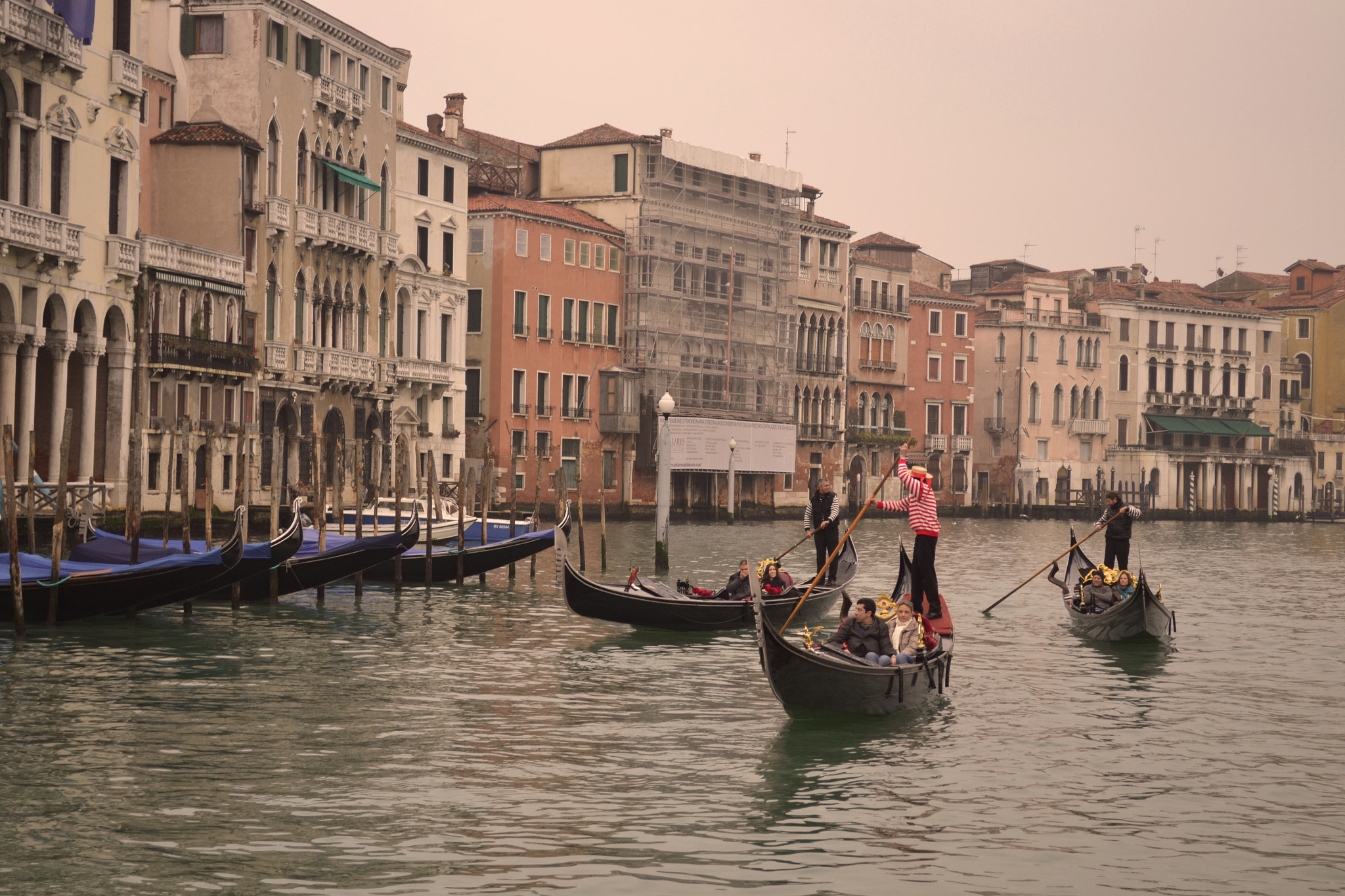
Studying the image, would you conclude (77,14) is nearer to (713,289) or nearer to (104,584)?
(104,584)

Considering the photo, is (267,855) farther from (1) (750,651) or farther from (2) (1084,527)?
(2) (1084,527)

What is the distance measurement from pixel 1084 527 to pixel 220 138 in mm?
36865

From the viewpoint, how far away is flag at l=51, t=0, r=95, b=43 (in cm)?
2375

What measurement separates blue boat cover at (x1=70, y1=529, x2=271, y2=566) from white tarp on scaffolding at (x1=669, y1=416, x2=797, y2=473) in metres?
30.0

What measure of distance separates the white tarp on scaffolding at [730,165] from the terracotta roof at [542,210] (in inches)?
109

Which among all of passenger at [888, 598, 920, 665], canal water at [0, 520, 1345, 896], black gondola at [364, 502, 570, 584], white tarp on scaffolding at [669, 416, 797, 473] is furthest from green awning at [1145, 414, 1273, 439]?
passenger at [888, 598, 920, 665]

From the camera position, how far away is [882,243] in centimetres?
6284

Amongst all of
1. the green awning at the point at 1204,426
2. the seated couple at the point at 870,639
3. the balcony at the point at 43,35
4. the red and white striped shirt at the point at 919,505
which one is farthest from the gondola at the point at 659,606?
the green awning at the point at 1204,426

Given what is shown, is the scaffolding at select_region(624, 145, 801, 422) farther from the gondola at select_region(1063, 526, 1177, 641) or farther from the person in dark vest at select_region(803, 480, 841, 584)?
the gondola at select_region(1063, 526, 1177, 641)

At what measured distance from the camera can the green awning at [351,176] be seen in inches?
1390

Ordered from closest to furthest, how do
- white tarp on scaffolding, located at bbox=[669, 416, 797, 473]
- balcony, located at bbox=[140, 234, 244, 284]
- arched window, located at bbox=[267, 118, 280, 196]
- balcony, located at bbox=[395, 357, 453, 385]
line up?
1. balcony, located at bbox=[140, 234, 244, 284]
2. arched window, located at bbox=[267, 118, 280, 196]
3. balcony, located at bbox=[395, 357, 453, 385]
4. white tarp on scaffolding, located at bbox=[669, 416, 797, 473]

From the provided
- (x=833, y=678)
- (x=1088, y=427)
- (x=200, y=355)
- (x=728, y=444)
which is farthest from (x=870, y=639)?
(x=1088, y=427)

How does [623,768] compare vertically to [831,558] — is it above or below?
below

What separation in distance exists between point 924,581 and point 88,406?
14.7 meters
